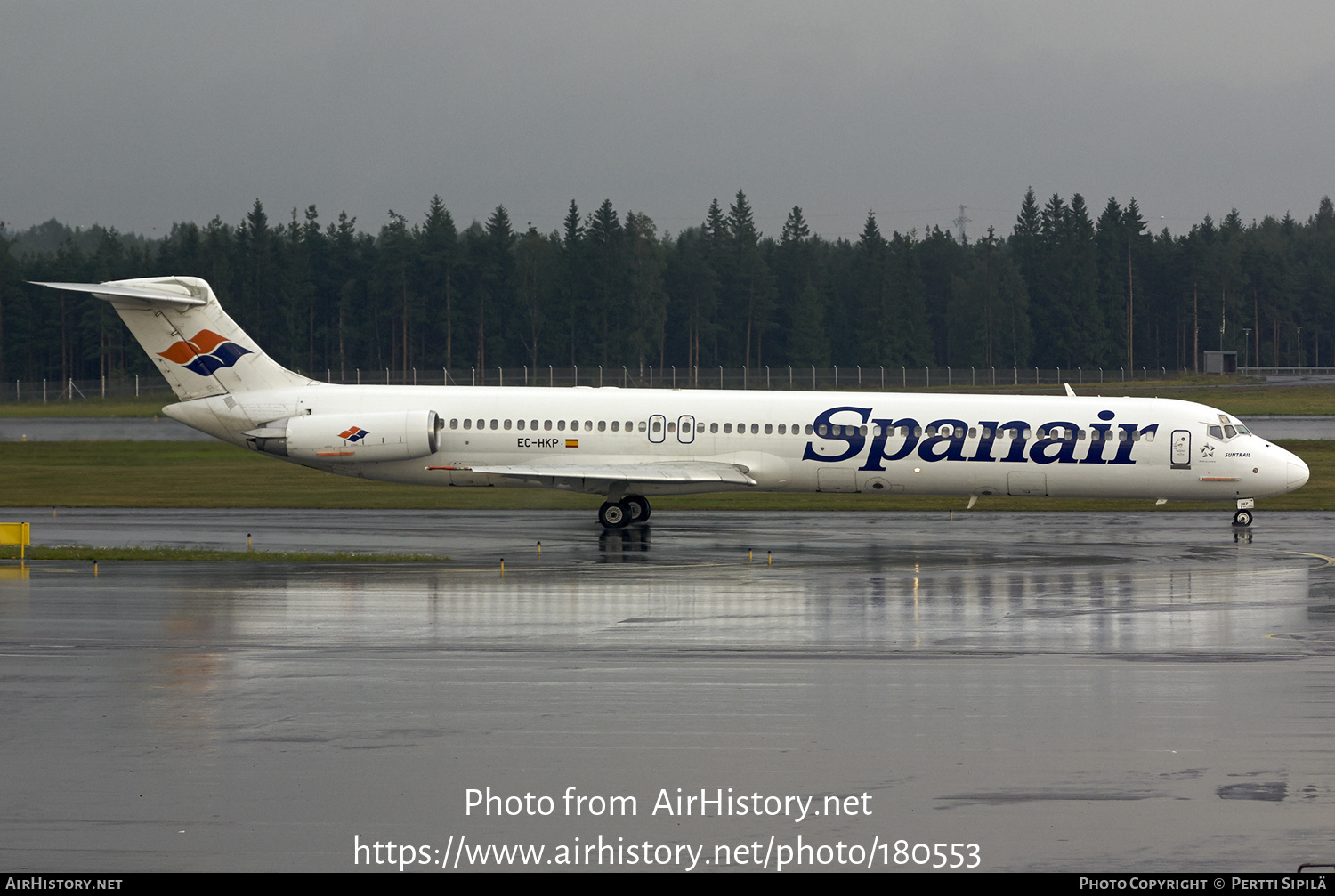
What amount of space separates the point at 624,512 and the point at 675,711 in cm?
1603

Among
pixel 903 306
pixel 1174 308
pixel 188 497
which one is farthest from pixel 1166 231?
pixel 188 497

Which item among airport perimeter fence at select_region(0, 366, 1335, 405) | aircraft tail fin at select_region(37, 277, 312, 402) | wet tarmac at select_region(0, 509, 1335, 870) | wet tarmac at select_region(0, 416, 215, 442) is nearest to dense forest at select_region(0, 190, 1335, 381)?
airport perimeter fence at select_region(0, 366, 1335, 405)

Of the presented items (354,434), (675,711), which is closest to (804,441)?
(354,434)

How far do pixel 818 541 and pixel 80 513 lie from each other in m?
18.9

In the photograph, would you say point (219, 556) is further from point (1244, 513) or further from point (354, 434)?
point (1244, 513)

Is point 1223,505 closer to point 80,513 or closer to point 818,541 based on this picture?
point 818,541

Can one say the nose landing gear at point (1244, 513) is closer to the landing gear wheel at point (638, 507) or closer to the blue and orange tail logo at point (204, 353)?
the landing gear wheel at point (638, 507)

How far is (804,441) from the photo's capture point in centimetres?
2889

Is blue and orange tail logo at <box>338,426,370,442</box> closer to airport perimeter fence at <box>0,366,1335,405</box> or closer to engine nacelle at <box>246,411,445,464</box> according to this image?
engine nacelle at <box>246,411,445,464</box>

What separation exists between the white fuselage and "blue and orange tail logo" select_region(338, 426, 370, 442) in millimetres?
50

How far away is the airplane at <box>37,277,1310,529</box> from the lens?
1119 inches
